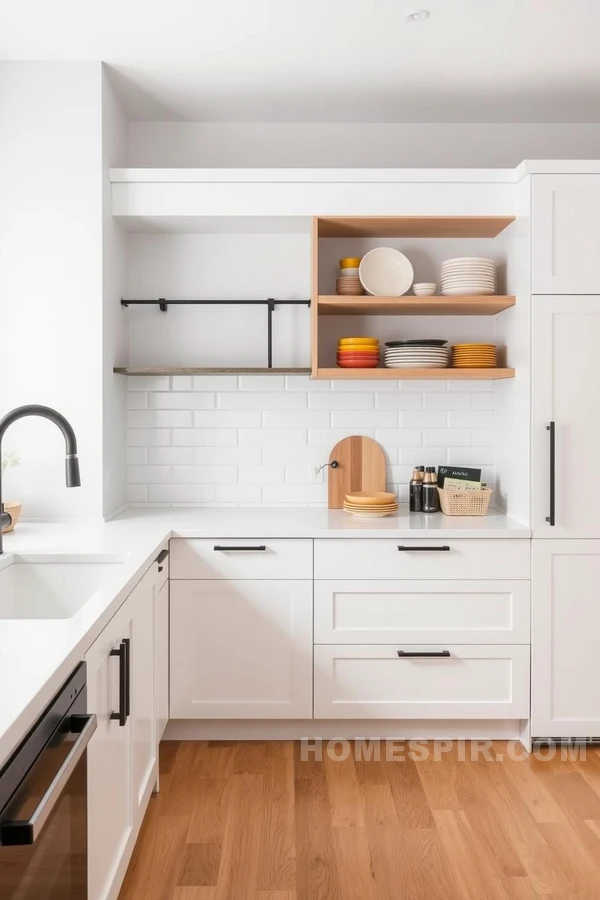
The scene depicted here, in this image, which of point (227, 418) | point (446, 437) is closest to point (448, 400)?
point (446, 437)

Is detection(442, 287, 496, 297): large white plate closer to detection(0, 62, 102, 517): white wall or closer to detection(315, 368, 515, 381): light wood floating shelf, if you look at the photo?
detection(315, 368, 515, 381): light wood floating shelf

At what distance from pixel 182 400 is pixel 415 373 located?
1.10m

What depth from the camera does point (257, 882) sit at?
82.5 inches

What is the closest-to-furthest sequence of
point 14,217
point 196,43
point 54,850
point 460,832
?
point 54,850
point 460,832
point 196,43
point 14,217

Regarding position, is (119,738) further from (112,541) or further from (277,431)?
(277,431)

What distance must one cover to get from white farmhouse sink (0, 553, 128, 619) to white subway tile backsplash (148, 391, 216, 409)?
1246 mm

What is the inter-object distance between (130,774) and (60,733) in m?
0.83

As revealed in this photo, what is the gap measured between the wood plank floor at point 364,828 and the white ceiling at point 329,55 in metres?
2.69

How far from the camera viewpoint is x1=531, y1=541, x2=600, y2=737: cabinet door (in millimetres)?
2869

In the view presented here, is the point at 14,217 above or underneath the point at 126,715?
above

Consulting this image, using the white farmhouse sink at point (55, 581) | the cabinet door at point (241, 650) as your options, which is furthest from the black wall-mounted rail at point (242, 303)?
the white farmhouse sink at point (55, 581)

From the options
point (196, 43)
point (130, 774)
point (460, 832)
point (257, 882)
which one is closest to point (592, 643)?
point (460, 832)

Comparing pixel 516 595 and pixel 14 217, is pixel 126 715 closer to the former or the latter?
pixel 516 595

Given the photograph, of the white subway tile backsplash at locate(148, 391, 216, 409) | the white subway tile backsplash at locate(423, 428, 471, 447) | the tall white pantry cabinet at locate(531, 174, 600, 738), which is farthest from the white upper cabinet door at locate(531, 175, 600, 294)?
the white subway tile backsplash at locate(148, 391, 216, 409)
